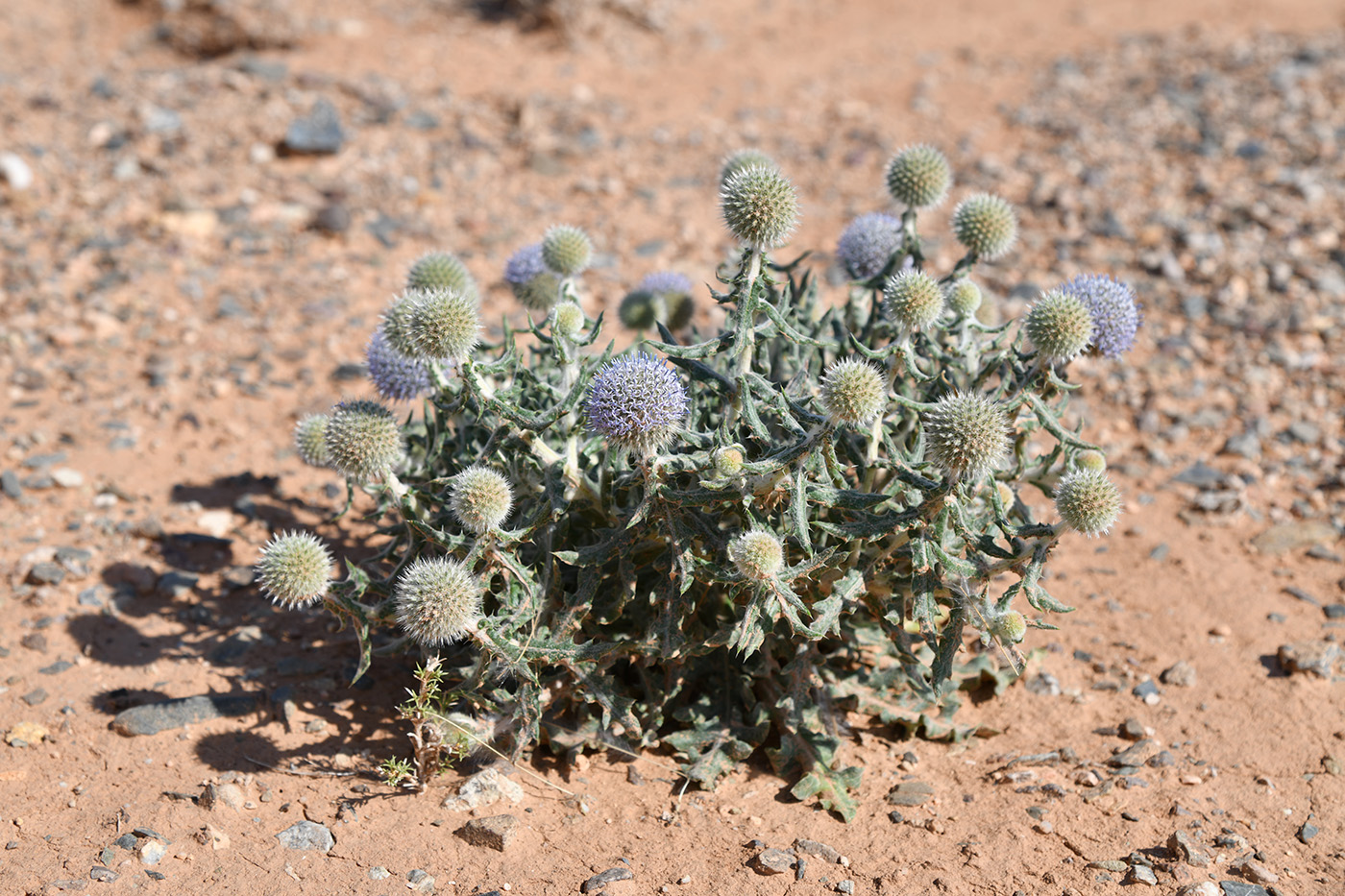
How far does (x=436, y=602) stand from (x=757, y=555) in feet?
3.77

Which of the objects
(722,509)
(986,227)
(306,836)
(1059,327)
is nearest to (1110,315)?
(1059,327)

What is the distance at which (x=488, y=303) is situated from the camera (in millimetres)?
8078

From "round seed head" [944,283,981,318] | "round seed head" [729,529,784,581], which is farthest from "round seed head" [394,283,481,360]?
"round seed head" [944,283,981,318]

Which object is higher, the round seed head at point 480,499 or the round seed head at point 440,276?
the round seed head at point 440,276

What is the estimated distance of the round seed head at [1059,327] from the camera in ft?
13.8

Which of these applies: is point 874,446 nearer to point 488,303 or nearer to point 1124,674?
point 1124,674

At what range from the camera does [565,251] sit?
4887mm

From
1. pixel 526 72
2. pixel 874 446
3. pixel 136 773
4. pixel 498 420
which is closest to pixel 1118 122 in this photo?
pixel 526 72

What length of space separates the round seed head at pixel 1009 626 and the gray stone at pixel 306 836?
2535 mm

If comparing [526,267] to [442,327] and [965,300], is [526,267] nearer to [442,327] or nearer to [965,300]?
[442,327]

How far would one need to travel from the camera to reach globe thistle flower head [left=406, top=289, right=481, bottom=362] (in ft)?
13.5

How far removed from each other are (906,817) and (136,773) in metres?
3.06

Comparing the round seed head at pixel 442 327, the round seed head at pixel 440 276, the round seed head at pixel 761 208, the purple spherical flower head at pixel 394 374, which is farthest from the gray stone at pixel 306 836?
the round seed head at pixel 761 208

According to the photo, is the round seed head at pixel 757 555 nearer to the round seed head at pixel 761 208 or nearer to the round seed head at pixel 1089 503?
the round seed head at pixel 1089 503
